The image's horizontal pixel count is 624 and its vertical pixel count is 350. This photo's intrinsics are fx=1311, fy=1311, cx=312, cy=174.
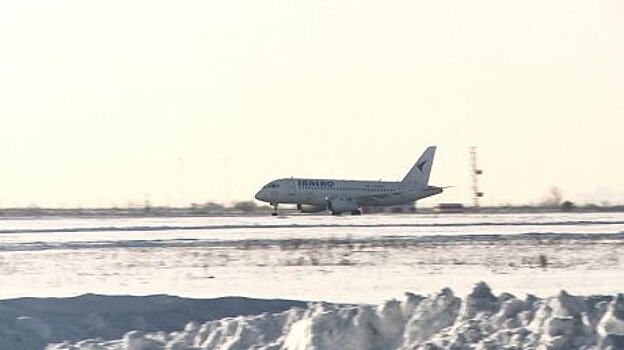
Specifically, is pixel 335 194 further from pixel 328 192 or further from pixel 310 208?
pixel 310 208

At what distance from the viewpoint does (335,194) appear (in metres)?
88.4

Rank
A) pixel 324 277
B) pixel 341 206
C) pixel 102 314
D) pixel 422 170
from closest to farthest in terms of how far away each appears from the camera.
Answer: pixel 102 314 < pixel 324 277 < pixel 341 206 < pixel 422 170

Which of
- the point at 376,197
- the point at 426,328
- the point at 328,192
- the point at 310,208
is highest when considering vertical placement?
the point at 328,192

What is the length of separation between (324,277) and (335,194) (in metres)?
63.3

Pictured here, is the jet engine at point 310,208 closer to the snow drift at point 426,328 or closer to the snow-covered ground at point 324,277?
the snow-covered ground at point 324,277

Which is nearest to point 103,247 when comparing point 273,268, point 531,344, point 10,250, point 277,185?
point 10,250

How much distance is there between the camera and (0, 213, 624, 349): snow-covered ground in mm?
15539

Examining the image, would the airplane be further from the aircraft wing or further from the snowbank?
the snowbank

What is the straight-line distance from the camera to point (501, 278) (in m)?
24.7

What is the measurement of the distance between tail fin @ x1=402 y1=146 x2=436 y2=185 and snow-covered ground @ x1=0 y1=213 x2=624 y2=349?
49.6 m

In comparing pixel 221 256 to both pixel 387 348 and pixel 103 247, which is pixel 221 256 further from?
pixel 387 348

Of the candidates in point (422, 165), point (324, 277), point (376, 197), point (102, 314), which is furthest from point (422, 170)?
point (102, 314)

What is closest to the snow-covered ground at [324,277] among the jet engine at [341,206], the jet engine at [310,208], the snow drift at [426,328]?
the snow drift at [426,328]

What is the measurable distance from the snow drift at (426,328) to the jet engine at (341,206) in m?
67.9
